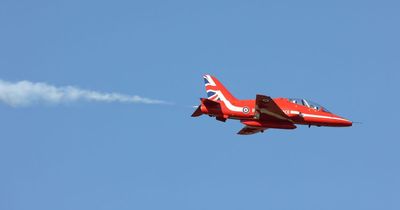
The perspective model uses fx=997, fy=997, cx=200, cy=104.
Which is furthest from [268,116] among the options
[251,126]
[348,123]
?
[348,123]

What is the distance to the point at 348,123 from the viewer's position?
254 feet

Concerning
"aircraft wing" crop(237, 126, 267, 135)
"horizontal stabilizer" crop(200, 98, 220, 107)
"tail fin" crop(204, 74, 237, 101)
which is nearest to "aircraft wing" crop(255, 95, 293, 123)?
"tail fin" crop(204, 74, 237, 101)

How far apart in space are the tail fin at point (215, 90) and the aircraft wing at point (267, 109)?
2.61 meters

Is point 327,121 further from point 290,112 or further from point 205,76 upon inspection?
point 205,76

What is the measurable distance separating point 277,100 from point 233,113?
11.7 feet

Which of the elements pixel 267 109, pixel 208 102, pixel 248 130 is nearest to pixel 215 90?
pixel 208 102

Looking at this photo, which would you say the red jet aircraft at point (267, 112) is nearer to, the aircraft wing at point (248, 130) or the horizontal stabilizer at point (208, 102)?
the horizontal stabilizer at point (208, 102)

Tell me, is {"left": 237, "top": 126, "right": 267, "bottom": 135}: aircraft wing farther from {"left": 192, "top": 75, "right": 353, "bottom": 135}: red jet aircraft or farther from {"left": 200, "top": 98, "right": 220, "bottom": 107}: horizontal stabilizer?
{"left": 200, "top": 98, "right": 220, "bottom": 107}: horizontal stabilizer

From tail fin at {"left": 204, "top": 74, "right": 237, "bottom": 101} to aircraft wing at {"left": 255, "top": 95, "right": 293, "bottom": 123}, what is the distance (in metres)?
2.61

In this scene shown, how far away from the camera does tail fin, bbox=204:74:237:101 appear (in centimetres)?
7675

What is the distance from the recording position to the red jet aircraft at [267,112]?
75.1 meters

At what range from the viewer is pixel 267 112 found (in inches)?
2950

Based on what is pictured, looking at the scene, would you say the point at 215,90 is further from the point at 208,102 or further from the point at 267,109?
the point at 267,109

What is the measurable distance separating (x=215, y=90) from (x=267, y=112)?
5.10 metres
